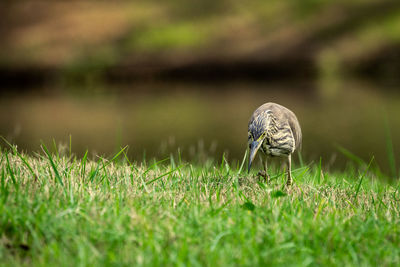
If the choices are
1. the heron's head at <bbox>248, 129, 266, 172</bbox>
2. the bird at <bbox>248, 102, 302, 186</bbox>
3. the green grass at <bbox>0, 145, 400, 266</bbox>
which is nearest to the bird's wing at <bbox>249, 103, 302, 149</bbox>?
the bird at <bbox>248, 102, 302, 186</bbox>

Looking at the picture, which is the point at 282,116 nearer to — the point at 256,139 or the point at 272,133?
the point at 272,133

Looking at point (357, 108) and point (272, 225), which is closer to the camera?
point (272, 225)

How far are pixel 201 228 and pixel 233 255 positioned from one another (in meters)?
0.34

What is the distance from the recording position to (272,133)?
5.04 meters

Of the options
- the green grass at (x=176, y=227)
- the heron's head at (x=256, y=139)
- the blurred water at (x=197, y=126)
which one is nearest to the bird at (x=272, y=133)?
the heron's head at (x=256, y=139)

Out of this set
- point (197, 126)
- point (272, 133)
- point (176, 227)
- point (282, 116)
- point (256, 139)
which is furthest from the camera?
point (197, 126)

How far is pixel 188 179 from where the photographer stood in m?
4.62

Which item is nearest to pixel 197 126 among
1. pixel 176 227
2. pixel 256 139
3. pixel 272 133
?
pixel 272 133

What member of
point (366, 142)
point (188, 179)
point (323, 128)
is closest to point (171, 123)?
point (323, 128)

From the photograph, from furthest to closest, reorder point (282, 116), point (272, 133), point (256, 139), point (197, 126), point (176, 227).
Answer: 1. point (197, 126)
2. point (282, 116)
3. point (272, 133)
4. point (256, 139)
5. point (176, 227)

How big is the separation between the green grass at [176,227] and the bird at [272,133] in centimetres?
89

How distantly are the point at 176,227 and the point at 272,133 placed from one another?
2.02 m

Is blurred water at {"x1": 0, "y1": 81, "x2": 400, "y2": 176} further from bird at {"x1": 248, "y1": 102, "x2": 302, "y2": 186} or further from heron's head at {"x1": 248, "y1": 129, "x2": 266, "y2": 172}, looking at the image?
heron's head at {"x1": 248, "y1": 129, "x2": 266, "y2": 172}

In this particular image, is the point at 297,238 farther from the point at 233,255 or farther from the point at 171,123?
the point at 171,123
